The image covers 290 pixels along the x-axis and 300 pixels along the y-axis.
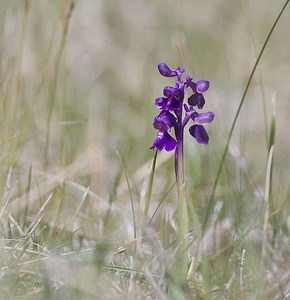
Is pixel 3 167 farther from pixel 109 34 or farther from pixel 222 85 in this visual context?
pixel 109 34

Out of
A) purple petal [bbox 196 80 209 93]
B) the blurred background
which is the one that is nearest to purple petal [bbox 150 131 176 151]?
purple petal [bbox 196 80 209 93]

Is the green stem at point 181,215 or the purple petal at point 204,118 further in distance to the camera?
the purple petal at point 204,118

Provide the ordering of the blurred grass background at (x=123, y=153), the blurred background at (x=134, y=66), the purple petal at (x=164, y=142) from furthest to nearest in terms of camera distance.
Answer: the blurred background at (x=134, y=66)
the purple petal at (x=164, y=142)
the blurred grass background at (x=123, y=153)

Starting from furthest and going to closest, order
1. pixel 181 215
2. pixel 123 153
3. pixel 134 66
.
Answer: pixel 134 66 → pixel 123 153 → pixel 181 215

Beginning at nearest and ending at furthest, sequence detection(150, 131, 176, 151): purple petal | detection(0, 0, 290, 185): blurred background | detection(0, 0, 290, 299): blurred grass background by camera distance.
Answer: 1. detection(0, 0, 290, 299): blurred grass background
2. detection(150, 131, 176, 151): purple petal
3. detection(0, 0, 290, 185): blurred background

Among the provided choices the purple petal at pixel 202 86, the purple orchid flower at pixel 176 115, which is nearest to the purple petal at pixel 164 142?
the purple orchid flower at pixel 176 115

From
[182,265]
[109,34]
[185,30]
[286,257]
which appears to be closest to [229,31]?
[185,30]

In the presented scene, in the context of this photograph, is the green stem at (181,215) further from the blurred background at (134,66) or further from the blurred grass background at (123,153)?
the blurred background at (134,66)

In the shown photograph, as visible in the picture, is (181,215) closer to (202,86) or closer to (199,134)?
(199,134)

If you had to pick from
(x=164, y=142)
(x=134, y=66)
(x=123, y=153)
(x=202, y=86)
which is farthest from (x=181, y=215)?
(x=134, y=66)

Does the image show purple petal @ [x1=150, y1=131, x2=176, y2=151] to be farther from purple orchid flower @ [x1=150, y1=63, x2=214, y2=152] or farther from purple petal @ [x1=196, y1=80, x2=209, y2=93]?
purple petal @ [x1=196, y1=80, x2=209, y2=93]
